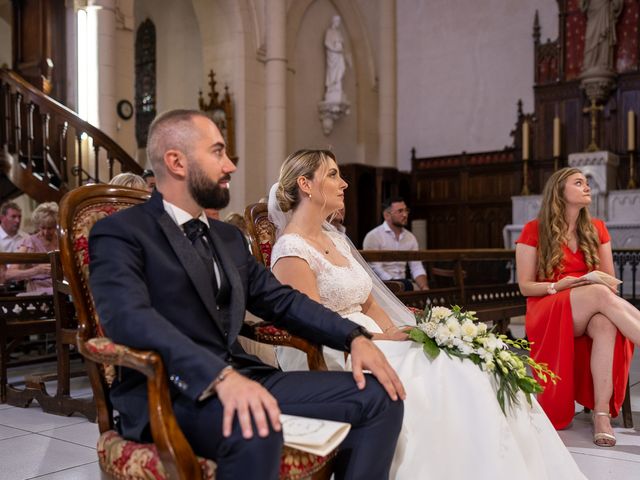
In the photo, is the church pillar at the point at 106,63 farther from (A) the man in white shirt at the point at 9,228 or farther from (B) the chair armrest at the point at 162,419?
(B) the chair armrest at the point at 162,419

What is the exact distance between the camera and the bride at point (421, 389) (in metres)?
2.23

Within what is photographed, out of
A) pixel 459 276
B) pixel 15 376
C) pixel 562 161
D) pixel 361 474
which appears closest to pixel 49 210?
pixel 15 376

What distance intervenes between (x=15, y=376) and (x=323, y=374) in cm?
402

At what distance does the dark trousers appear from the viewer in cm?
169

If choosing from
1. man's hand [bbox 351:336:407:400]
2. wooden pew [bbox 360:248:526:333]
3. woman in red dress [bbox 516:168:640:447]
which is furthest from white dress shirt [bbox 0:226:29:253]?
man's hand [bbox 351:336:407:400]

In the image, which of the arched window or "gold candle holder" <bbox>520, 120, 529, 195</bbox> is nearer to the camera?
"gold candle holder" <bbox>520, 120, 529, 195</bbox>

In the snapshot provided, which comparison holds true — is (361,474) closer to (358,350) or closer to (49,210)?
(358,350)

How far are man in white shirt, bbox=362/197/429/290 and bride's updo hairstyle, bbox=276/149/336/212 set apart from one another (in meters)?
3.36

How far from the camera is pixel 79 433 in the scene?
3578 millimetres

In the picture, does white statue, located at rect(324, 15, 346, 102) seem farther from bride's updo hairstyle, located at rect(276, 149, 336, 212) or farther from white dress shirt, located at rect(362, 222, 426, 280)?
bride's updo hairstyle, located at rect(276, 149, 336, 212)

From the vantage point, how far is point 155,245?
185cm

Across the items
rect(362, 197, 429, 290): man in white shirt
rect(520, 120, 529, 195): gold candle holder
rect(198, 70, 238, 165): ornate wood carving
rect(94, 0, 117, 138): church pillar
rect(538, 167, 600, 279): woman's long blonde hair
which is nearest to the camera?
rect(538, 167, 600, 279): woman's long blonde hair

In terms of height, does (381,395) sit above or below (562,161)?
below

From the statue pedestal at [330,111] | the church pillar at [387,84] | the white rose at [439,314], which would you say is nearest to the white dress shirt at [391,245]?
the white rose at [439,314]
